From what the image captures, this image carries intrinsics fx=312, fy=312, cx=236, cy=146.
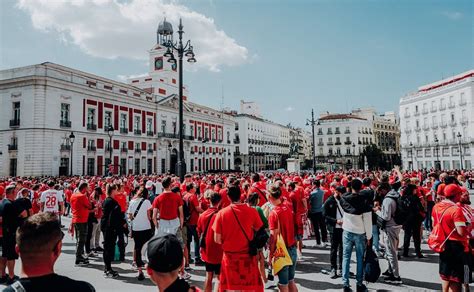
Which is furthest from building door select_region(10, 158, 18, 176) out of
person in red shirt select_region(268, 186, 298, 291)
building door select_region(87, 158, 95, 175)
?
person in red shirt select_region(268, 186, 298, 291)

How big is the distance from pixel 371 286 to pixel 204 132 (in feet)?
179

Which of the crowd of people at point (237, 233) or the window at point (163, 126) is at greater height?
the window at point (163, 126)

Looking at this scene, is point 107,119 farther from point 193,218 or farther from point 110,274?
point 110,274

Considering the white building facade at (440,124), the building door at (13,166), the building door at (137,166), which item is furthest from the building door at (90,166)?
the white building facade at (440,124)

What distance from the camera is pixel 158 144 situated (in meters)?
47.4

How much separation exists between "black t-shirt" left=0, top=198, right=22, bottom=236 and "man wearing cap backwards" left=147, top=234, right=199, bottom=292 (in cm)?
545

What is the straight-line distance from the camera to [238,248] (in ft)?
13.0

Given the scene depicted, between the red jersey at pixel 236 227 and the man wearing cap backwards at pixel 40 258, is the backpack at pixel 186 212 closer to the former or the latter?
the red jersey at pixel 236 227

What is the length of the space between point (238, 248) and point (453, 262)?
298 cm

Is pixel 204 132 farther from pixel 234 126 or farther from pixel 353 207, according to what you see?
pixel 353 207

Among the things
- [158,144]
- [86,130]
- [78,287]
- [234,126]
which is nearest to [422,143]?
[234,126]

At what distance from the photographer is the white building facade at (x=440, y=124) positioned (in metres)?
48.8

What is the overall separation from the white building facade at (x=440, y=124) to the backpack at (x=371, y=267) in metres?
46.5

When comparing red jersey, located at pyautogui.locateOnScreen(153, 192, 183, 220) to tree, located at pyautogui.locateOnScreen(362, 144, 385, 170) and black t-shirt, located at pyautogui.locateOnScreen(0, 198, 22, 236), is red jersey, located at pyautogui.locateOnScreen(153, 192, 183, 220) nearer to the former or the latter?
black t-shirt, located at pyautogui.locateOnScreen(0, 198, 22, 236)
